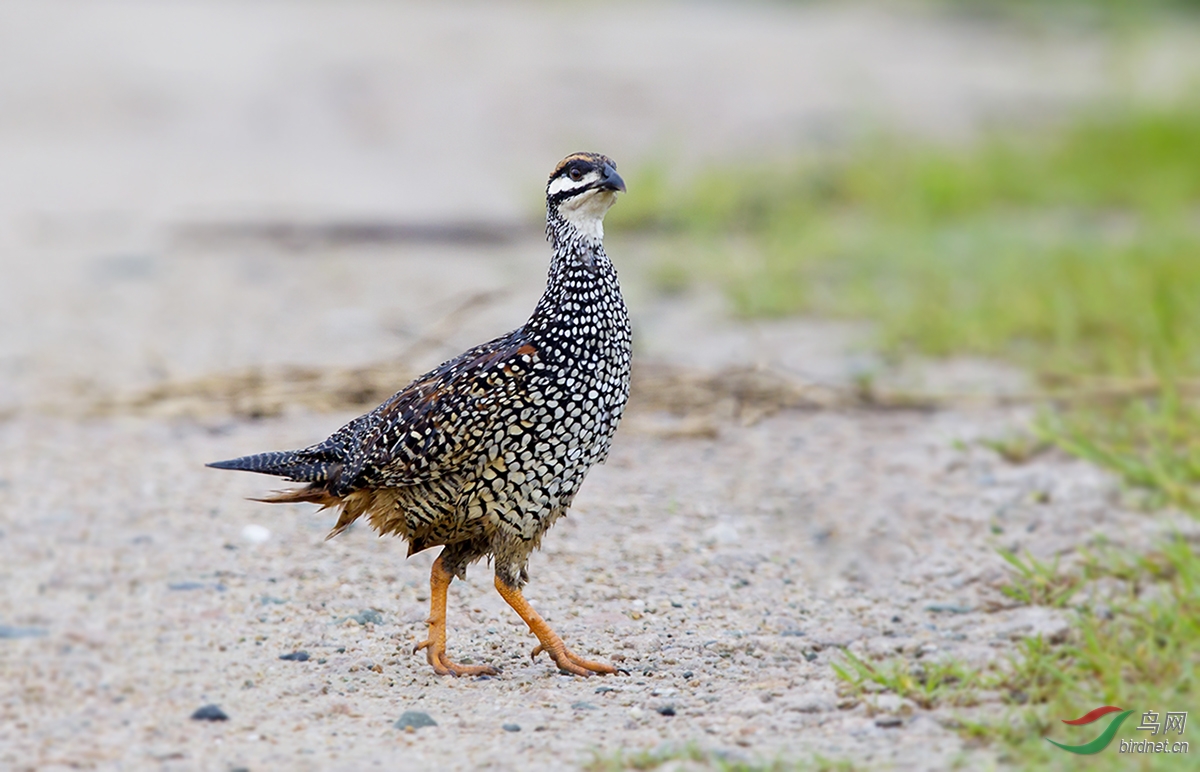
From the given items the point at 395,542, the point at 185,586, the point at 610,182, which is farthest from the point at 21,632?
the point at 610,182

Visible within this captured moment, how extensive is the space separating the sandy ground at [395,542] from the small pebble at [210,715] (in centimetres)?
3

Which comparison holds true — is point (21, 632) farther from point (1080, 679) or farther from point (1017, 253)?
point (1017, 253)

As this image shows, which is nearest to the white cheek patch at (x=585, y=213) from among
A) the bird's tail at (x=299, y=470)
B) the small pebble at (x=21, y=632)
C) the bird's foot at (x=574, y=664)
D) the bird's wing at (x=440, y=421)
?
the bird's wing at (x=440, y=421)

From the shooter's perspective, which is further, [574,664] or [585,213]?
[585,213]

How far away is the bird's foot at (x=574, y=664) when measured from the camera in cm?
397

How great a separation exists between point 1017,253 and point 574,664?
5501mm

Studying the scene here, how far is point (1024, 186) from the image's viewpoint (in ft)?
34.6

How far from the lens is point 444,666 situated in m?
3.99

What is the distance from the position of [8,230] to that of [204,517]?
218 inches

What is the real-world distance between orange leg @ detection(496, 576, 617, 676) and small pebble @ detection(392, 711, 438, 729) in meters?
0.42

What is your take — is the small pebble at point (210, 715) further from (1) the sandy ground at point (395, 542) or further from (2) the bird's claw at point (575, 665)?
(2) the bird's claw at point (575, 665)

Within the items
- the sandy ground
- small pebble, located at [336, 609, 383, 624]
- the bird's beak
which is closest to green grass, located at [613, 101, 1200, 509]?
the sandy ground

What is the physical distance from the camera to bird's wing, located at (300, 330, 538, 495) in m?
3.88

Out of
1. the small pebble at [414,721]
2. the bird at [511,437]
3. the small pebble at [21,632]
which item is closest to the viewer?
the small pebble at [414,721]
